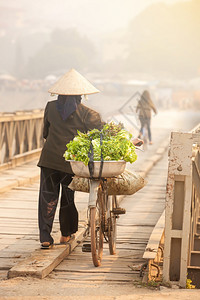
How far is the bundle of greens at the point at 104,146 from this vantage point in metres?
6.31

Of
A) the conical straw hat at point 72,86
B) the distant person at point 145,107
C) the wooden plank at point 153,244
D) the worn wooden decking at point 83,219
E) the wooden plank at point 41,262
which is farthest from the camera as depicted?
the distant person at point 145,107

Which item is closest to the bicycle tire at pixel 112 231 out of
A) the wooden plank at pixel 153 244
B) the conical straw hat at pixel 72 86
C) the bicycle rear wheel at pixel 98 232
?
the bicycle rear wheel at pixel 98 232

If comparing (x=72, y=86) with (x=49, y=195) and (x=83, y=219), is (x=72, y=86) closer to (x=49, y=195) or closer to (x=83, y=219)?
(x=49, y=195)

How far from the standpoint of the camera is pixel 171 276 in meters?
6.11

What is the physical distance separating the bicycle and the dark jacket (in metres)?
0.47

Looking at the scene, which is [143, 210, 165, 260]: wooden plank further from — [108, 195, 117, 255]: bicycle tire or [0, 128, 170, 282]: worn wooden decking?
[108, 195, 117, 255]: bicycle tire

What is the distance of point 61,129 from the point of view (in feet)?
23.0

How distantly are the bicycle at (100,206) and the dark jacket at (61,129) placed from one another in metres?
0.47

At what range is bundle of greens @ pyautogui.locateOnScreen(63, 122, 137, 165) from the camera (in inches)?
248

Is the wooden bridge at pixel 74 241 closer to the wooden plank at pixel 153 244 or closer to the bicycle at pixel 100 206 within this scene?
the wooden plank at pixel 153 244

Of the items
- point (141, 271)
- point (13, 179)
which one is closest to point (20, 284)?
point (141, 271)

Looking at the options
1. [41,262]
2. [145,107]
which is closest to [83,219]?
[41,262]

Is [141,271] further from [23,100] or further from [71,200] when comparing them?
[23,100]

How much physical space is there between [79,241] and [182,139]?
2.30 m
